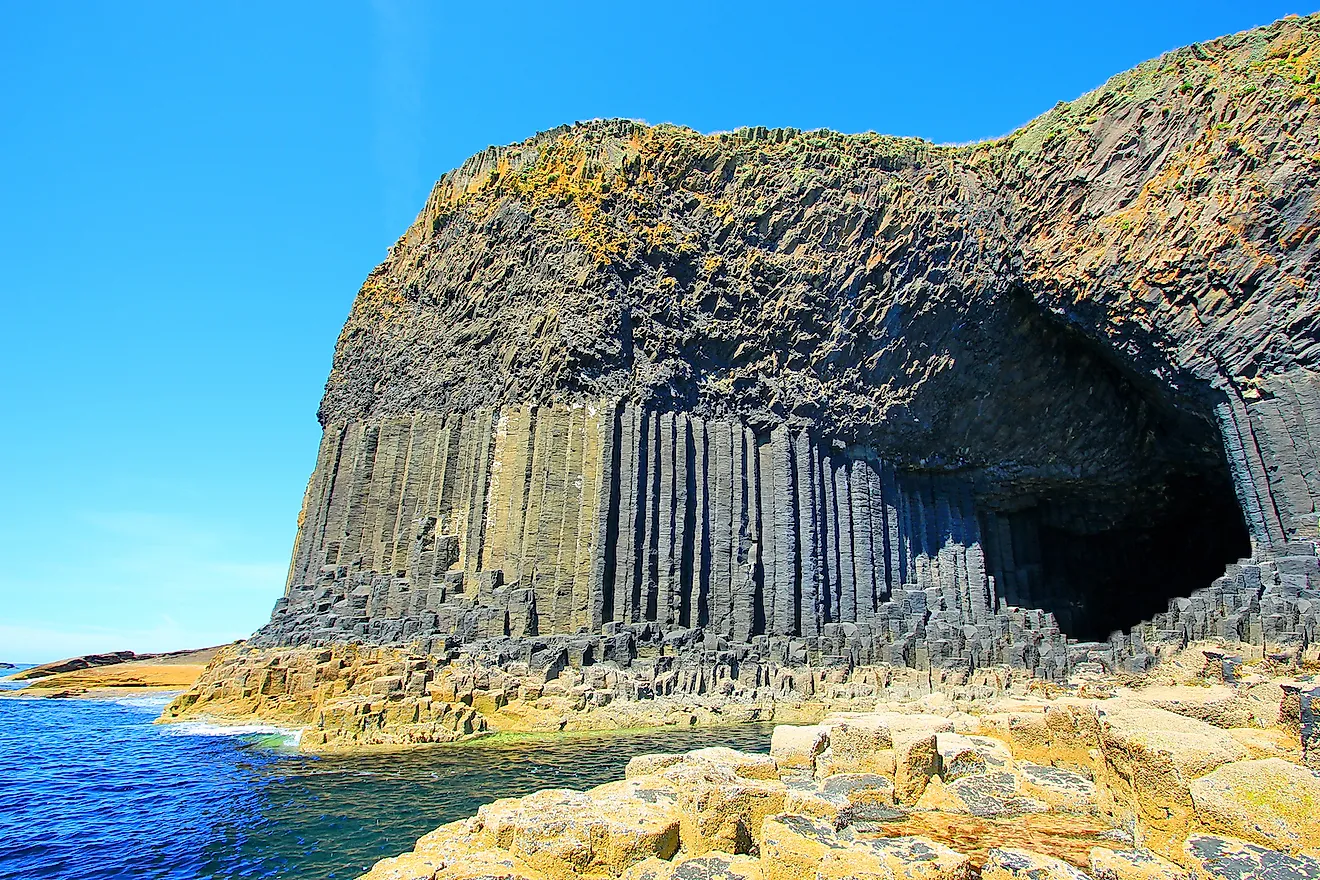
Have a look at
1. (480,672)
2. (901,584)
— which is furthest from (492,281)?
(901,584)

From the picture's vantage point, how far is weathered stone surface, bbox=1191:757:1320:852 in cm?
518

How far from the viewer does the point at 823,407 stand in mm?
30750

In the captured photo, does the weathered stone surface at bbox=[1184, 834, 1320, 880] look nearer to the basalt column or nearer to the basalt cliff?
the basalt cliff

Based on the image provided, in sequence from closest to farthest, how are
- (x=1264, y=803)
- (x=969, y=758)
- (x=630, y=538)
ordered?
(x=1264, y=803) → (x=969, y=758) → (x=630, y=538)

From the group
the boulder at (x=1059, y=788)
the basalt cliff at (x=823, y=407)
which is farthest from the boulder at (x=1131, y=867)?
the basalt cliff at (x=823, y=407)

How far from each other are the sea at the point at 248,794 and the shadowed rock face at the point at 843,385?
22.6ft

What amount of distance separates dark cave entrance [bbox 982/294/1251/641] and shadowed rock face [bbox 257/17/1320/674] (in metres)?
0.18

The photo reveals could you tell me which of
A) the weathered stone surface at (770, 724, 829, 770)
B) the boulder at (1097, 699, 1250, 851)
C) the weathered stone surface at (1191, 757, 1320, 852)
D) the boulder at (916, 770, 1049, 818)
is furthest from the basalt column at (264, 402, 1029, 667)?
the weathered stone surface at (1191, 757, 1320, 852)

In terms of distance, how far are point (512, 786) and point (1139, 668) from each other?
1915 cm

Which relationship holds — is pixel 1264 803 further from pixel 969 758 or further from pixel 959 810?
pixel 969 758

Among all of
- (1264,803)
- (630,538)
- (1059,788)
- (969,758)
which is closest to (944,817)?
(969,758)

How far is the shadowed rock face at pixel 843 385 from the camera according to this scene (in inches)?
1035

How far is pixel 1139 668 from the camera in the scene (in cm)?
2348

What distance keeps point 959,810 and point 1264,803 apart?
2426 mm
